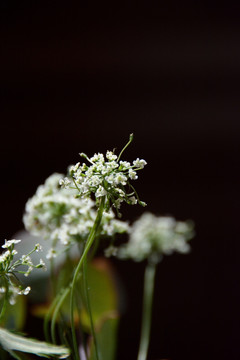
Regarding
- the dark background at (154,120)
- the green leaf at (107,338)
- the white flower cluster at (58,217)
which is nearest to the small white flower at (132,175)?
the white flower cluster at (58,217)

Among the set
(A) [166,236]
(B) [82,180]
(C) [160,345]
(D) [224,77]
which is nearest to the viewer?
(B) [82,180]

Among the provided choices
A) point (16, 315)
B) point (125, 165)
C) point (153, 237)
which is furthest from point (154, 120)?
point (125, 165)

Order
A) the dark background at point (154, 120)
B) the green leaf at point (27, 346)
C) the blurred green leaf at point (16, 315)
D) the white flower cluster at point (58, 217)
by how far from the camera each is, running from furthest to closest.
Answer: the dark background at point (154, 120) → the blurred green leaf at point (16, 315) → the white flower cluster at point (58, 217) → the green leaf at point (27, 346)

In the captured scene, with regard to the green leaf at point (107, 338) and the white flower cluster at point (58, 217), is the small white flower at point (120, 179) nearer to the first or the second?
the white flower cluster at point (58, 217)

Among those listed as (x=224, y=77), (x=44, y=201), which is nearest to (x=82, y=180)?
(x=44, y=201)

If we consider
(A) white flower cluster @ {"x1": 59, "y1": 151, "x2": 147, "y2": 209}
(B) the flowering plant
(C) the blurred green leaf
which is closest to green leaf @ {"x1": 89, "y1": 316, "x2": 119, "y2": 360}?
(B) the flowering plant

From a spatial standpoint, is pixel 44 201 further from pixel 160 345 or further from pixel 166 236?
pixel 160 345

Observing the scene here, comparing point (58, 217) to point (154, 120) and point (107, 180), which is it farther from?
point (154, 120)

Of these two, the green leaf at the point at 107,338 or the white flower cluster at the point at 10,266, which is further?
the green leaf at the point at 107,338

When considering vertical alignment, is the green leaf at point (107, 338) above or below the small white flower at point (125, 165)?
below
